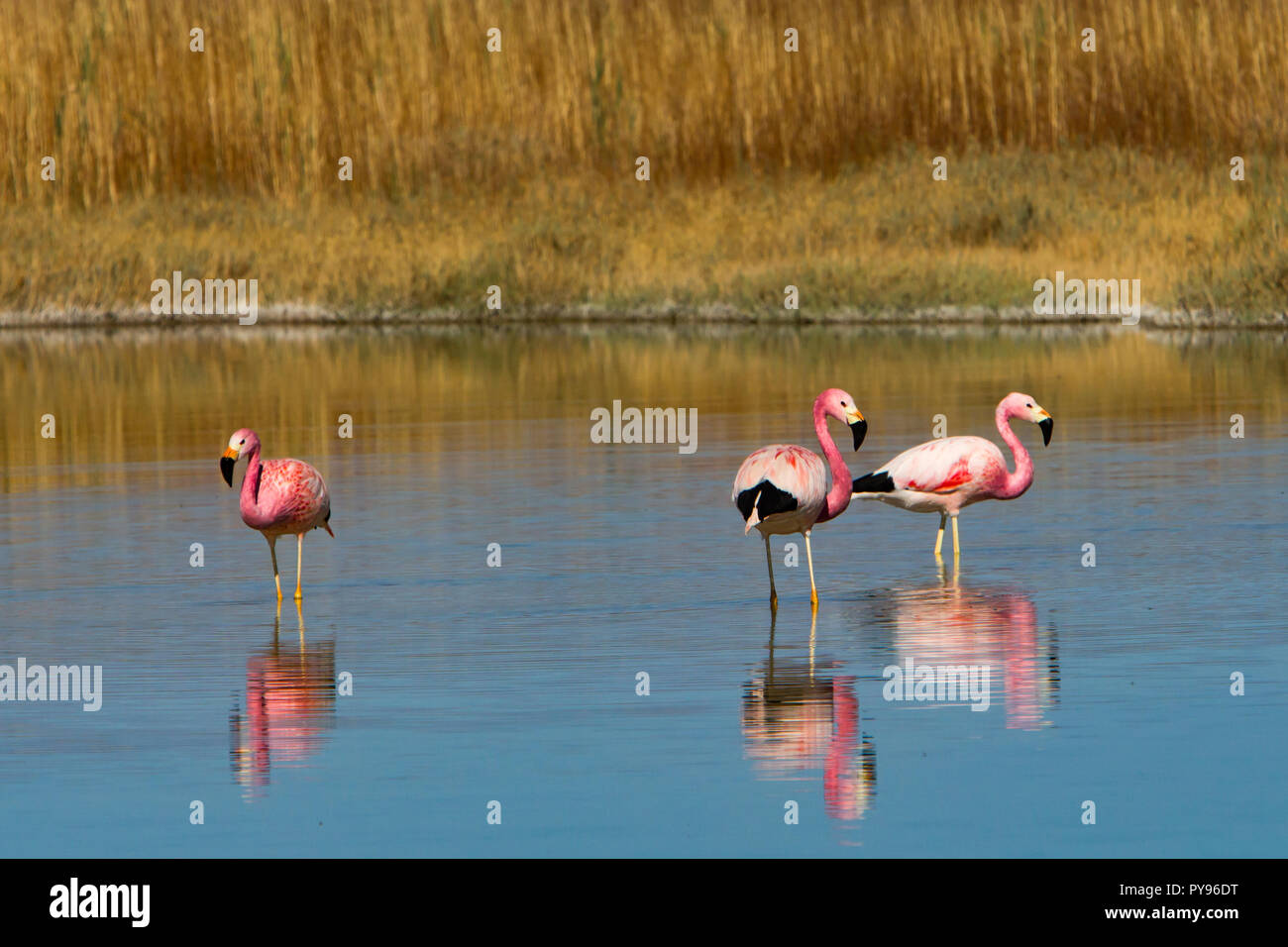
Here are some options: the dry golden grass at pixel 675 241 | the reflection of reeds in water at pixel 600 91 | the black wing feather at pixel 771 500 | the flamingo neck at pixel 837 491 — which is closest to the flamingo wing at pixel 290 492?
the black wing feather at pixel 771 500

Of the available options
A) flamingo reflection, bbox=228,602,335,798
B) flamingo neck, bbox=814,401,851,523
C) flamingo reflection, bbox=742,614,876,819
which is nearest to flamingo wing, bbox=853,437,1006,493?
flamingo neck, bbox=814,401,851,523

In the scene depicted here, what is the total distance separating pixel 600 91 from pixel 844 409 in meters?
29.0

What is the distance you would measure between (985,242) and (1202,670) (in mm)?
26174

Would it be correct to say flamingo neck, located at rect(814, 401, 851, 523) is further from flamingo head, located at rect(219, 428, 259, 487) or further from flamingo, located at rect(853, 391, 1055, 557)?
flamingo head, located at rect(219, 428, 259, 487)

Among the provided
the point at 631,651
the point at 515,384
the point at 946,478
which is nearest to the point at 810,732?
the point at 631,651

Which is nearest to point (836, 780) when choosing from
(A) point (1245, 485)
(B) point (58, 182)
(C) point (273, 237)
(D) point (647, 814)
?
(D) point (647, 814)

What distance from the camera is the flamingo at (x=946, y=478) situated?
41.7ft

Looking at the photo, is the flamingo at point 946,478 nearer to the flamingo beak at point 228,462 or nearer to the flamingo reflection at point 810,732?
the flamingo reflection at point 810,732

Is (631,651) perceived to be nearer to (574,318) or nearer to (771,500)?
(771,500)

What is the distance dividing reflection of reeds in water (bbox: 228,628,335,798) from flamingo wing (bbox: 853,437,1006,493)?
3.73 m

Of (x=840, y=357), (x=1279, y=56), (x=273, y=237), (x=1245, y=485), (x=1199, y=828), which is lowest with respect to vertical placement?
(x=1199, y=828)

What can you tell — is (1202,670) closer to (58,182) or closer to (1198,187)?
(1198,187)

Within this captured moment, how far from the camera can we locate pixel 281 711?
8.91 metres

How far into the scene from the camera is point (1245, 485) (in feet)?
49.8
